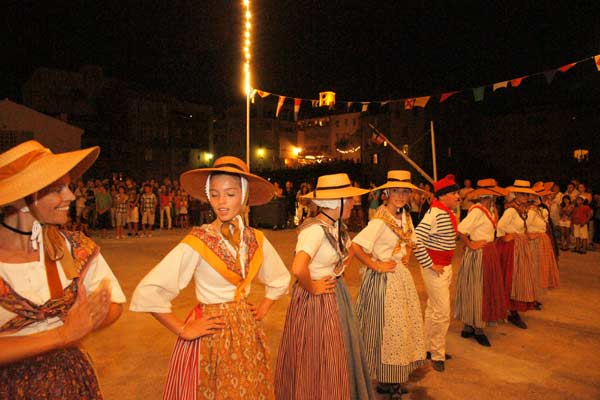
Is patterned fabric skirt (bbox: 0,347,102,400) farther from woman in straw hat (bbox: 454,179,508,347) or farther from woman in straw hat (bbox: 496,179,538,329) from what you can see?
woman in straw hat (bbox: 496,179,538,329)

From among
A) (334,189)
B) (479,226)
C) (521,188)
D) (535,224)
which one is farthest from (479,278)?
(334,189)

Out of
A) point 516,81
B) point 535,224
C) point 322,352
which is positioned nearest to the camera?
point 322,352

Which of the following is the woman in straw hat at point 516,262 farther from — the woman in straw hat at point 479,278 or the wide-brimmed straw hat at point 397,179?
the wide-brimmed straw hat at point 397,179

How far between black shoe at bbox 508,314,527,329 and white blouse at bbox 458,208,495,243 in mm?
1437

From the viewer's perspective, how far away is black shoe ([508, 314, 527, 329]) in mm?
5743

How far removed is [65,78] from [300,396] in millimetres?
36425

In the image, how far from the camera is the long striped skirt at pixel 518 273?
5.94m

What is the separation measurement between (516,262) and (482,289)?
49.6 inches

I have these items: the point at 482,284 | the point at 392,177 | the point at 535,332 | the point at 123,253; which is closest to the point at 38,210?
the point at 392,177

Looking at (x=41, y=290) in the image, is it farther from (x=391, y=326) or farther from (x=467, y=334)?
(x=467, y=334)

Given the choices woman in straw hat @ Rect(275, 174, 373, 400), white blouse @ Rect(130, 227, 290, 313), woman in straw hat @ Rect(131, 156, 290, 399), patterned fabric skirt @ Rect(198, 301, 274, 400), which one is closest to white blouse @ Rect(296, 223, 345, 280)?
woman in straw hat @ Rect(275, 174, 373, 400)

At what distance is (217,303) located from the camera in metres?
2.26

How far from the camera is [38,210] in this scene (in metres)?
1.72

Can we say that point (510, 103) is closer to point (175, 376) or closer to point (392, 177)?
point (392, 177)
